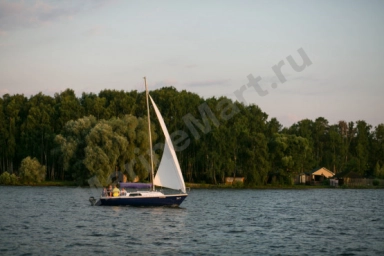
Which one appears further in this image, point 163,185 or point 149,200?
point 149,200

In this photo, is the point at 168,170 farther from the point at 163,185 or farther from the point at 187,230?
the point at 187,230

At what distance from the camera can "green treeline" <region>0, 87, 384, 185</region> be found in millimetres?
89188

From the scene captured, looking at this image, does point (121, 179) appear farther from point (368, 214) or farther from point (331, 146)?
point (331, 146)

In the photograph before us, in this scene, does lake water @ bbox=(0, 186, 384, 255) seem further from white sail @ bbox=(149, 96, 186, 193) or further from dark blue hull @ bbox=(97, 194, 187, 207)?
white sail @ bbox=(149, 96, 186, 193)

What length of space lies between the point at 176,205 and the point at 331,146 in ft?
350

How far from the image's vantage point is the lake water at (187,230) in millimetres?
31719

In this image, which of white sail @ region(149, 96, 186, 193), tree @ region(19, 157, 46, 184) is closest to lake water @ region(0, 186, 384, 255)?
white sail @ region(149, 96, 186, 193)

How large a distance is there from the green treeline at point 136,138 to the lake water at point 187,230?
99.8ft

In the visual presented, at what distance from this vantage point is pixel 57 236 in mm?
35781

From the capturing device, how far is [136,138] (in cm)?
8962

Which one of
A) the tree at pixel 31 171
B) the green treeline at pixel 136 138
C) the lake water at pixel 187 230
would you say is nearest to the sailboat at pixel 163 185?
the lake water at pixel 187 230

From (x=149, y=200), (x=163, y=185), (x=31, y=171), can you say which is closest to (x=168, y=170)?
(x=163, y=185)

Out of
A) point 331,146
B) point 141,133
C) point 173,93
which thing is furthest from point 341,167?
point 141,133

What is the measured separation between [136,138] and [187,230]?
2012 inches
